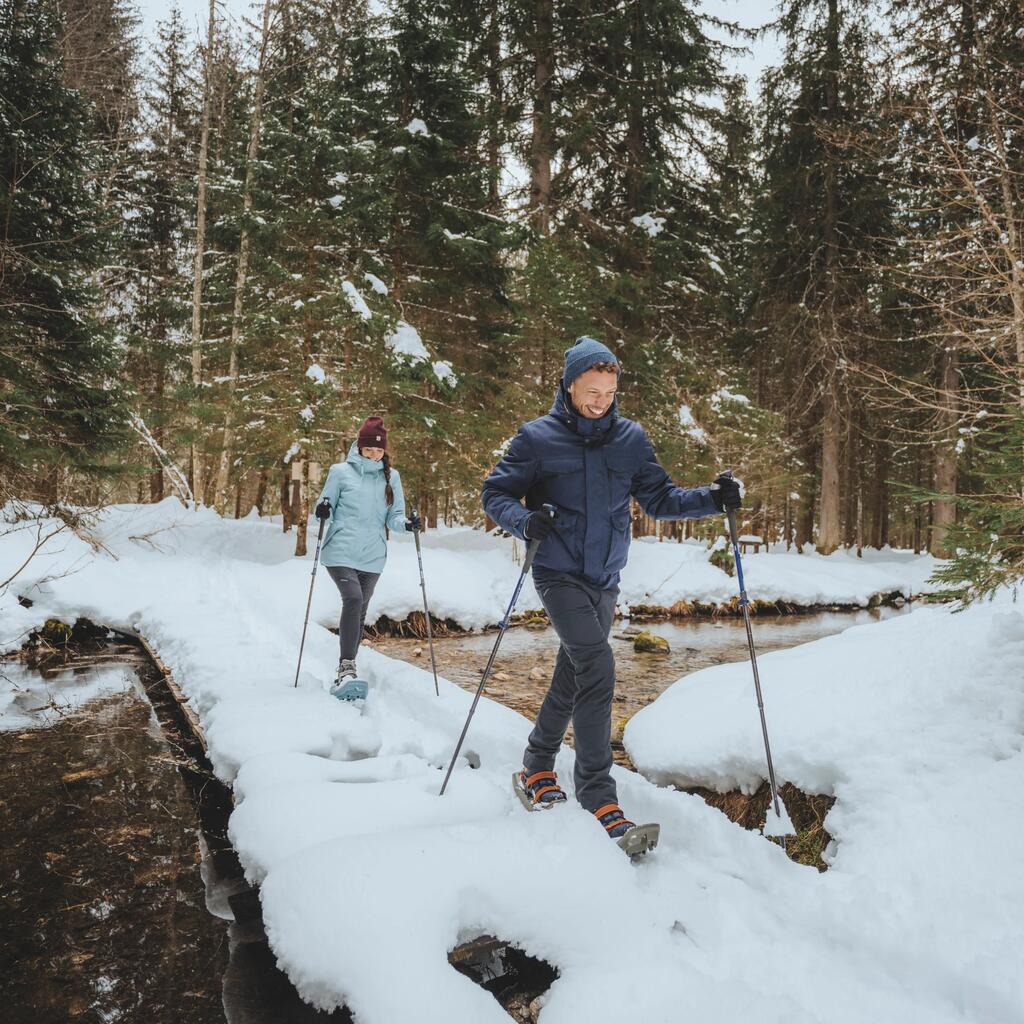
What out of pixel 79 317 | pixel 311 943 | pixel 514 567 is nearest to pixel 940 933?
pixel 311 943

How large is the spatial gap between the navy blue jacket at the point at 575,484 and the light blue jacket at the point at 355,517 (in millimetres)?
2894

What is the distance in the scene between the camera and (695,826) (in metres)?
3.21

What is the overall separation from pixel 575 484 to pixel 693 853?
1878 millimetres

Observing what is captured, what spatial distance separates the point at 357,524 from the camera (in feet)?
19.6

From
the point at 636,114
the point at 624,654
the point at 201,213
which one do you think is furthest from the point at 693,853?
the point at 201,213

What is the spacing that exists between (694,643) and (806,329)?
12.3 meters

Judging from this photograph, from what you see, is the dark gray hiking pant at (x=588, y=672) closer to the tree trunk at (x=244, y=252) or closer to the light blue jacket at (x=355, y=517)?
the light blue jacket at (x=355, y=517)

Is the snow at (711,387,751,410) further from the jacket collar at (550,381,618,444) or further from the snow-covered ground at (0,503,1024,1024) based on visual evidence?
the jacket collar at (550,381,618,444)

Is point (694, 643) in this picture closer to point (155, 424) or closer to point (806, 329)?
point (806, 329)

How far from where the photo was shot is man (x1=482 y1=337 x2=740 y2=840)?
3189mm

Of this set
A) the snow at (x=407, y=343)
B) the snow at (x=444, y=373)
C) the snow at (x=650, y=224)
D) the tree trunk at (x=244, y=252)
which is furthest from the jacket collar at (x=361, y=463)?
the snow at (x=650, y=224)

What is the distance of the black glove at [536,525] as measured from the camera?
3.06 metres

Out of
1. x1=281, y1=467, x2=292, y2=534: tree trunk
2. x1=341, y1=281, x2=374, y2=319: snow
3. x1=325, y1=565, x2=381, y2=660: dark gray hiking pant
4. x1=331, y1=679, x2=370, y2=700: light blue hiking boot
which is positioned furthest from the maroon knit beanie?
x1=281, y1=467, x2=292, y2=534: tree trunk

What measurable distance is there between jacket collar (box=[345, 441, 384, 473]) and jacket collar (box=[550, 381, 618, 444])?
317 cm
